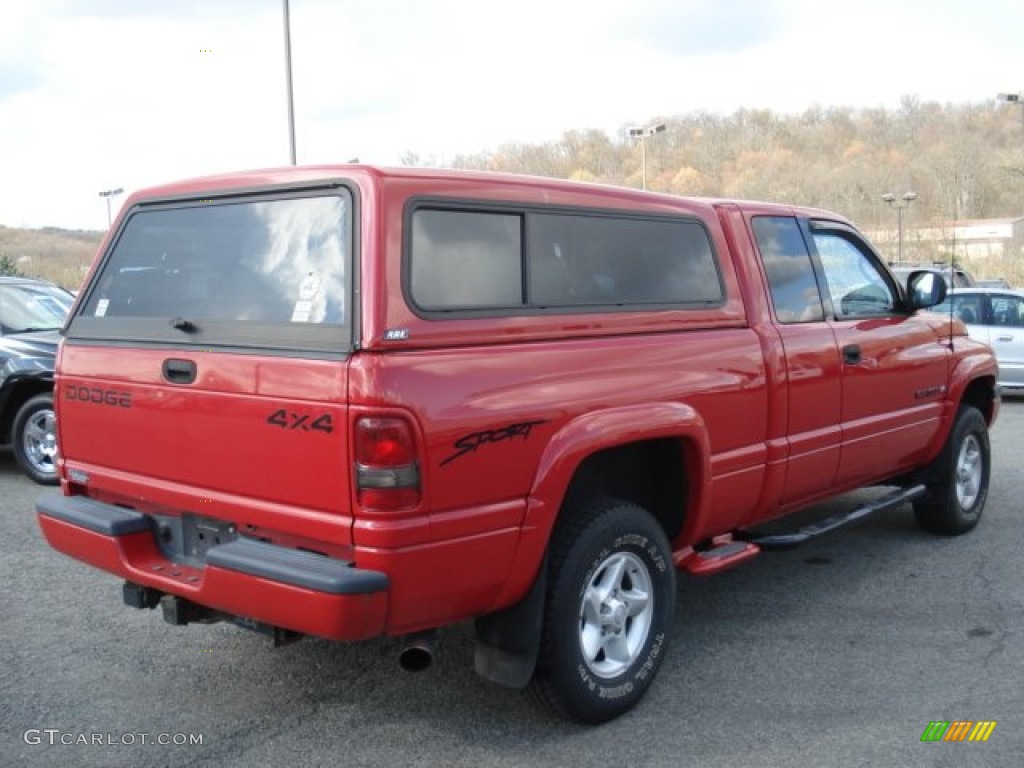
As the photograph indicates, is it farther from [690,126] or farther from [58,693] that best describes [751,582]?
[690,126]

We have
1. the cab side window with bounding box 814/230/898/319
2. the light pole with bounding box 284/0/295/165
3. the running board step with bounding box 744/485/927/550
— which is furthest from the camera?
the light pole with bounding box 284/0/295/165

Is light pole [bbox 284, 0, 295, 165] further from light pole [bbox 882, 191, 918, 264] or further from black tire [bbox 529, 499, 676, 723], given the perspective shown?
light pole [bbox 882, 191, 918, 264]

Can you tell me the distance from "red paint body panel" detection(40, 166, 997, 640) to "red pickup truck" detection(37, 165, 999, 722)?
0.01m

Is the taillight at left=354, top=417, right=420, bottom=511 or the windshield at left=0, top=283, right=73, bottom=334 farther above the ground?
the windshield at left=0, top=283, right=73, bottom=334

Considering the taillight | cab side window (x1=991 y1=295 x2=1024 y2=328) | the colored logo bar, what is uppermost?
the taillight

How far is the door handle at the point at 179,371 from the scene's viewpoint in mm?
3531

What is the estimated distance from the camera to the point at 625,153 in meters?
76.8

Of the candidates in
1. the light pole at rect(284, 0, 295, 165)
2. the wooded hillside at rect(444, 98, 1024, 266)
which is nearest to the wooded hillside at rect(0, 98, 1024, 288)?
the wooded hillside at rect(444, 98, 1024, 266)

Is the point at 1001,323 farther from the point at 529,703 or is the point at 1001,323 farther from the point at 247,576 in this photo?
the point at 247,576

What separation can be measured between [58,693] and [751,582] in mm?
3442

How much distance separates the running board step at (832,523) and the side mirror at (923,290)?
1.08 m

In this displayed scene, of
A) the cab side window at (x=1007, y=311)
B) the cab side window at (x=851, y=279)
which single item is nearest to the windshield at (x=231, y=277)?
the cab side window at (x=851, y=279)

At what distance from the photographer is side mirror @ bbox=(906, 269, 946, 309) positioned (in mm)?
5676

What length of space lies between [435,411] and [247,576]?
0.81 metres
